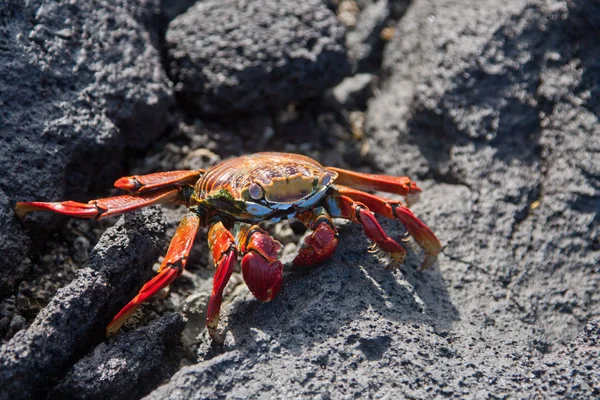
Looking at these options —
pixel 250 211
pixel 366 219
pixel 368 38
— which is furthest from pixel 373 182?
pixel 368 38

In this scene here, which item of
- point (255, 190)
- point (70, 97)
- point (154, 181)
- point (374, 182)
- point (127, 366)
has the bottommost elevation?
point (127, 366)

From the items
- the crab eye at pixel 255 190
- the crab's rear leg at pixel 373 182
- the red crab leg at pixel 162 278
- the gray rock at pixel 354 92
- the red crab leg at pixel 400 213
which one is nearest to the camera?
the red crab leg at pixel 162 278

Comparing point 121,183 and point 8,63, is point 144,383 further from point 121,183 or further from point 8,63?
point 8,63

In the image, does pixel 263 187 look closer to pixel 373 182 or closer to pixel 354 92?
pixel 373 182

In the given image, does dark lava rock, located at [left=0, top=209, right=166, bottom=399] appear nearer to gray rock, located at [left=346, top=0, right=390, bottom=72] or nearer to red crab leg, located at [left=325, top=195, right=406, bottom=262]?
red crab leg, located at [left=325, top=195, right=406, bottom=262]

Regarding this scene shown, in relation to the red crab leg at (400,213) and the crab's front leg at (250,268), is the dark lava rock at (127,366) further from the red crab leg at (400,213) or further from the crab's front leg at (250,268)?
the red crab leg at (400,213)

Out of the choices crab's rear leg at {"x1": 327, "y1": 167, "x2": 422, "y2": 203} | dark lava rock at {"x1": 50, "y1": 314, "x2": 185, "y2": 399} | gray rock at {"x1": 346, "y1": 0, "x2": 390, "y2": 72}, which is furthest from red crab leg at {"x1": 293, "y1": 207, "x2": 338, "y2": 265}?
gray rock at {"x1": 346, "y1": 0, "x2": 390, "y2": 72}

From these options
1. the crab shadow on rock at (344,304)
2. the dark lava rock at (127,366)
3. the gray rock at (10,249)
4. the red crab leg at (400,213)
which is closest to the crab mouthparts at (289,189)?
the red crab leg at (400,213)
